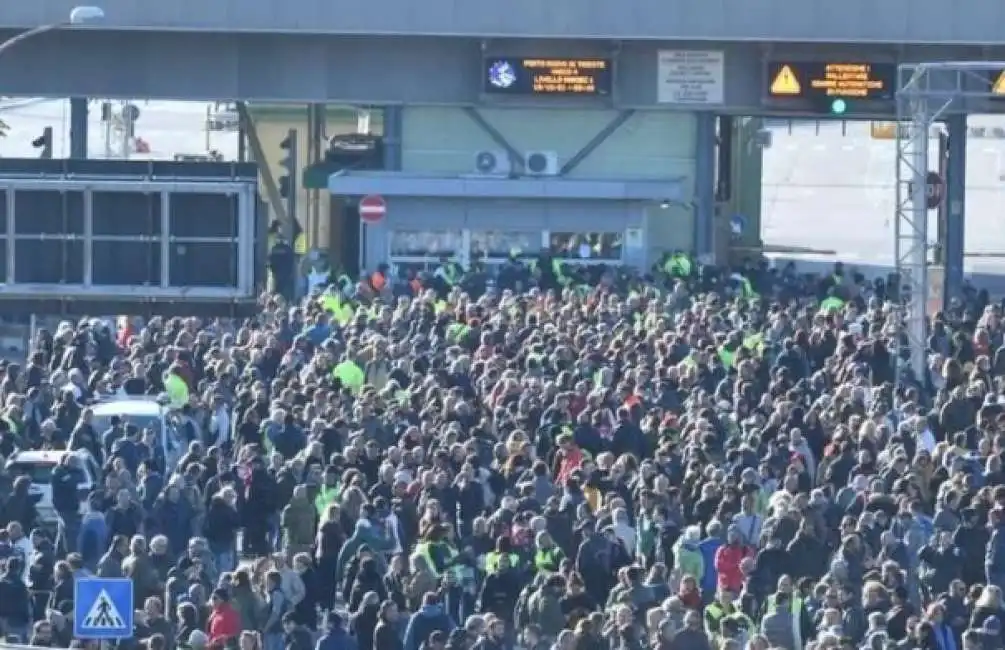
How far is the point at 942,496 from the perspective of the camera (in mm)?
23984

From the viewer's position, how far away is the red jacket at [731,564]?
2223 cm

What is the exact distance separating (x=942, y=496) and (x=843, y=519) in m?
A: 1.00

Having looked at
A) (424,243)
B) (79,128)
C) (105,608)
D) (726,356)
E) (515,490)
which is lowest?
(105,608)

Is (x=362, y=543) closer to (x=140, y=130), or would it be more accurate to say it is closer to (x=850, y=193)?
(x=850, y=193)

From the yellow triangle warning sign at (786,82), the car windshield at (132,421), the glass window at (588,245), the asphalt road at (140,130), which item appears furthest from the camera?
the asphalt road at (140,130)

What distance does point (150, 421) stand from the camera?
2838 cm

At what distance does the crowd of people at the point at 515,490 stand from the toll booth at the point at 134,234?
941 mm

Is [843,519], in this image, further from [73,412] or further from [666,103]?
[666,103]

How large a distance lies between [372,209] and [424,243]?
4.97ft

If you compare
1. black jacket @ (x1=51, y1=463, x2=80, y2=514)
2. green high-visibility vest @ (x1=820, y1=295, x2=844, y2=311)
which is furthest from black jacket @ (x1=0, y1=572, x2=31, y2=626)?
green high-visibility vest @ (x1=820, y1=295, x2=844, y2=311)

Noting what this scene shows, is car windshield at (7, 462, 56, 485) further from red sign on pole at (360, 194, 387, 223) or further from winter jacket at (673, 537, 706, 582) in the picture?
red sign on pole at (360, 194, 387, 223)

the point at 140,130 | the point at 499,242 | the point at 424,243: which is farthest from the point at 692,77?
the point at 140,130

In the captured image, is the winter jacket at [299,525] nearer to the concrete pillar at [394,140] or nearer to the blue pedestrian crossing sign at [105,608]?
the blue pedestrian crossing sign at [105,608]

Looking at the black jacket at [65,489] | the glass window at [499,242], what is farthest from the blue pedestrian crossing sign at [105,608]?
the glass window at [499,242]
